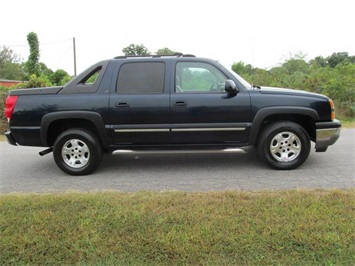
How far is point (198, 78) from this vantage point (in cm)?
518

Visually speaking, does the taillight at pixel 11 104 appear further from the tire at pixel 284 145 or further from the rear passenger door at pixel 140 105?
the tire at pixel 284 145

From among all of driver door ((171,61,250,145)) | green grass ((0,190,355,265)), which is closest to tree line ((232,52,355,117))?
driver door ((171,61,250,145))

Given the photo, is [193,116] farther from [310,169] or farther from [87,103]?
[310,169]

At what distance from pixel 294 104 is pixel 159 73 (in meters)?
2.19

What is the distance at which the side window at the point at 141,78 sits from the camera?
5.11 meters

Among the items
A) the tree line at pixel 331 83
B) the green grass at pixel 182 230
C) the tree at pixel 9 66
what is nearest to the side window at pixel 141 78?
the green grass at pixel 182 230

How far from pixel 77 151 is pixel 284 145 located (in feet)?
10.9

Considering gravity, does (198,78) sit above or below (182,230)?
above

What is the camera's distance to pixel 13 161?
6.26m

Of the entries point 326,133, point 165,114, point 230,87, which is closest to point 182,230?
point 165,114

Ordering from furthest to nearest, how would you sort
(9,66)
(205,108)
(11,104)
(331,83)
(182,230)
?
(9,66)
(331,83)
(11,104)
(205,108)
(182,230)

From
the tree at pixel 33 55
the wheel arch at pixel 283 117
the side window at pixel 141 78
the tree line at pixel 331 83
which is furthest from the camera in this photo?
the tree at pixel 33 55

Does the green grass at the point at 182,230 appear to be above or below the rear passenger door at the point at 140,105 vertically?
below

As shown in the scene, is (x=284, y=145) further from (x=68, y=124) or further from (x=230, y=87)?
(x=68, y=124)
